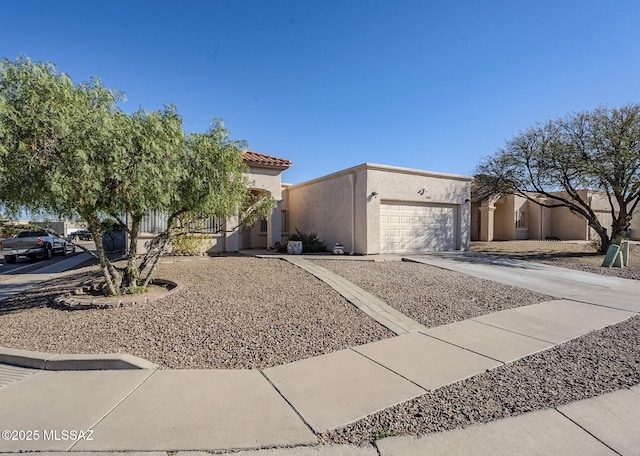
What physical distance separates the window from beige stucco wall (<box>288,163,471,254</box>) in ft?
39.1

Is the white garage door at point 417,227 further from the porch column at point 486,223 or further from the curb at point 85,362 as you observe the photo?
the curb at point 85,362

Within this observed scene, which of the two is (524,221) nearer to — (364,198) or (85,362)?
(364,198)

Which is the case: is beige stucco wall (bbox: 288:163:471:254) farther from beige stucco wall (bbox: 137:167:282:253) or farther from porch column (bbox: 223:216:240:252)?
porch column (bbox: 223:216:240:252)

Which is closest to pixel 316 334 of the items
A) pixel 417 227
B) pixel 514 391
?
pixel 514 391

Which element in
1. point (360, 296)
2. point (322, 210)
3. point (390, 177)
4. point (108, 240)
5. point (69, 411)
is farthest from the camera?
point (108, 240)

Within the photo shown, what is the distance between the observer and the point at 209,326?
5.57 meters

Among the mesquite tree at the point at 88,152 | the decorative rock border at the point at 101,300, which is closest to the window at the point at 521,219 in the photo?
the mesquite tree at the point at 88,152

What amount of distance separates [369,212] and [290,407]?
429 inches

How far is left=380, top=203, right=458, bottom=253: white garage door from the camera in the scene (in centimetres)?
1457

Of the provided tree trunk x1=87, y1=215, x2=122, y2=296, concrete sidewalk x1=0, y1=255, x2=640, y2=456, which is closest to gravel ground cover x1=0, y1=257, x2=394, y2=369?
concrete sidewalk x1=0, y1=255, x2=640, y2=456

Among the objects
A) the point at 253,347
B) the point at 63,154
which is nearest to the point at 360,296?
the point at 253,347

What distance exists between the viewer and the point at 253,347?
4848mm

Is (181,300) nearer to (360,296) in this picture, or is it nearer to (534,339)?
(360,296)

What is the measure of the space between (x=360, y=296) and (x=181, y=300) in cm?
376
